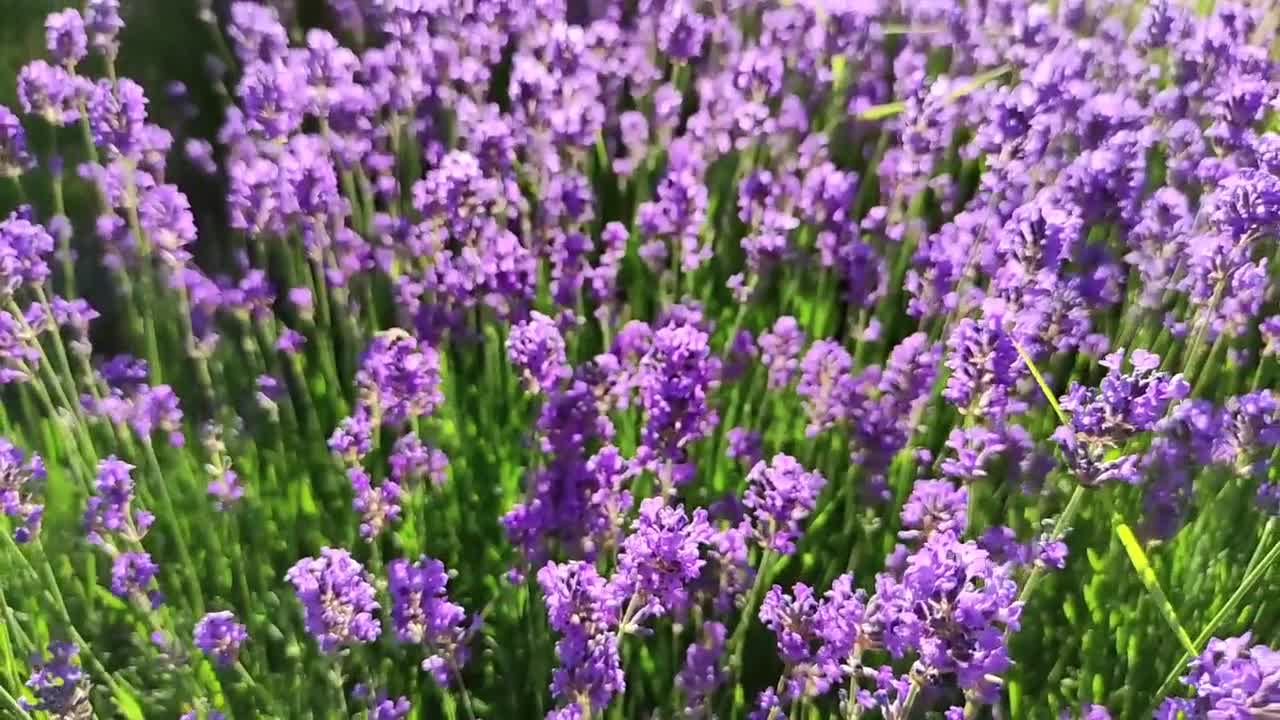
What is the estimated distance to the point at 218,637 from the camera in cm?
183

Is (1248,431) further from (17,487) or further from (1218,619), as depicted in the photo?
(17,487)

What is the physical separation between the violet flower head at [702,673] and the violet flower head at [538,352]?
0.45m

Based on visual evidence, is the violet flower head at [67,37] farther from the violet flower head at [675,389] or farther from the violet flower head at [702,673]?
the violet flower head at [702,673]

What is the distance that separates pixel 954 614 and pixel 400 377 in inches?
36.4

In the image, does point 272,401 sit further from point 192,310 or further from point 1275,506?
point 1275,506

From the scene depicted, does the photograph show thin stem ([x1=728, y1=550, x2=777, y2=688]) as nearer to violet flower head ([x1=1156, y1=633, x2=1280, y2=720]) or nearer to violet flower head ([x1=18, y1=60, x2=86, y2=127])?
violet flower head ([x1=1156, y1=633, x2=1280, y2=720])

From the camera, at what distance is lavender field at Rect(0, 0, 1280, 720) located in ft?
5.65

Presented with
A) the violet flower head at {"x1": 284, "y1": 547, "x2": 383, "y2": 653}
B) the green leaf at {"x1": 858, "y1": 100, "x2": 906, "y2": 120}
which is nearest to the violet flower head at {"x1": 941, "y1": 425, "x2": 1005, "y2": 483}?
the violet flower head at {"x1": 284, "y1": 547, "x2": 383, "y2": 653}

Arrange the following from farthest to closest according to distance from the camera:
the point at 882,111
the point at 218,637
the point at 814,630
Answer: the point at 882,111
the point at 218,637
the point at 814,630

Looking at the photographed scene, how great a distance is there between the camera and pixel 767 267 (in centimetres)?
237

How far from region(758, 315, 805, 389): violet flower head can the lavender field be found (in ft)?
0.04

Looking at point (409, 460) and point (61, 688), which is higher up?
point (409, 460)

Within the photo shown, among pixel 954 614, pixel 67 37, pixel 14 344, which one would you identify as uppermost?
pixel 67 37

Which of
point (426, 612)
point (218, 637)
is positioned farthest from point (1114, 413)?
point (218, 637)
